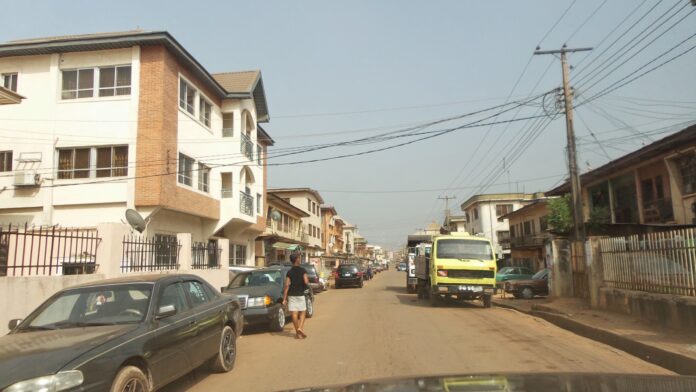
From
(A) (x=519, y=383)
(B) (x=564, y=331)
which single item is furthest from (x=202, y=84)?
(A) (x=519, y=383)

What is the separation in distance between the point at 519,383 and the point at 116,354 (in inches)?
146

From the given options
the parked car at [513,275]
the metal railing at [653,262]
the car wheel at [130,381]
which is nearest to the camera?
the car wheel at [130,381]

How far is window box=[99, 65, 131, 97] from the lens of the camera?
20.3 metres

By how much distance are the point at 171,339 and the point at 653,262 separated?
1010 centimetres

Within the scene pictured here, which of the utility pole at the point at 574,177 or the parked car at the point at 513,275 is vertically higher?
the utility pole at the point at 574,177

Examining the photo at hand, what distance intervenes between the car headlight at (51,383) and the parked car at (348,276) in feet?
104

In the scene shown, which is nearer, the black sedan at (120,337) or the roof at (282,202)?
the black sedan at (120,337)

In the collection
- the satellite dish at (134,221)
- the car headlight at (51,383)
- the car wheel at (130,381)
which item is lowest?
the car wheel at (130,381)

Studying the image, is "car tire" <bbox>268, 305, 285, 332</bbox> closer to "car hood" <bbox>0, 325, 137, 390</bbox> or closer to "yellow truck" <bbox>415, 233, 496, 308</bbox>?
"car hood" <bbox>0, 325, 137, 390</bbox>

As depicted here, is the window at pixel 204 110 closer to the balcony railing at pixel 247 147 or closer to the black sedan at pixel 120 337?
the balcony railing at pixel 247 147

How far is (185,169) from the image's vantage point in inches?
875

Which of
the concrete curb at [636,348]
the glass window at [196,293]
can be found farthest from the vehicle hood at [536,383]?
the concrete curb at [636,348]

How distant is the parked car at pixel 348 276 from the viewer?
3591 centimetres

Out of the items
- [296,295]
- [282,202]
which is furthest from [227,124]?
[282,202]
